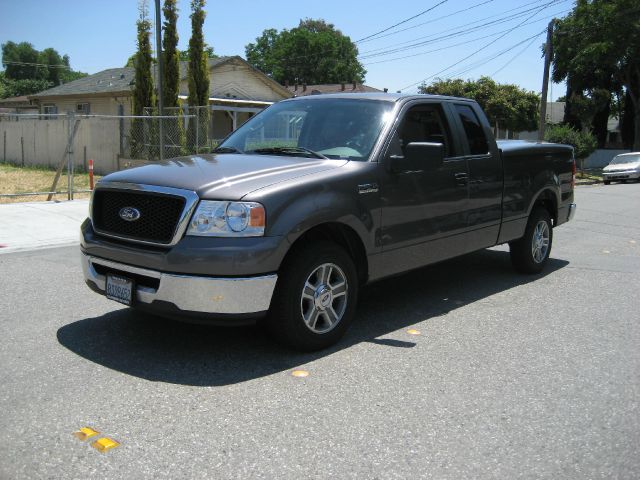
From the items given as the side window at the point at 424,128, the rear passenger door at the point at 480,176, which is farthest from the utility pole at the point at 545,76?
the side window at the point at 424,128

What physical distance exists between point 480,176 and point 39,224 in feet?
25.0

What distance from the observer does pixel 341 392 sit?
3.99 metres

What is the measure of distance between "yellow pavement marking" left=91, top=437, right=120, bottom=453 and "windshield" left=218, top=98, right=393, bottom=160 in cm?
270

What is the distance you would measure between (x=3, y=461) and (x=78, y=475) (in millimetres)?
416

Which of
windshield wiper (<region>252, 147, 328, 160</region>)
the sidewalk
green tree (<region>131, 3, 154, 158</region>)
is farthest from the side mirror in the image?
green tree (<region>131, 3, 154, 158</region>)

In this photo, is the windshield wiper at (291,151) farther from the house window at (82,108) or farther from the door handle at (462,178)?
the house window at (82,108)

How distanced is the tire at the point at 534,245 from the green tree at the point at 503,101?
4178 cm

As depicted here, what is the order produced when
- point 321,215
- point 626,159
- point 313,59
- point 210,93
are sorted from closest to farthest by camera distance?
point 321,215, point 626,159, point 210,93, point 313,59

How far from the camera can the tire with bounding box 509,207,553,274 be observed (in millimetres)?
7285

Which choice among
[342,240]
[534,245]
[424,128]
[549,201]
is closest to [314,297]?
[342,240]

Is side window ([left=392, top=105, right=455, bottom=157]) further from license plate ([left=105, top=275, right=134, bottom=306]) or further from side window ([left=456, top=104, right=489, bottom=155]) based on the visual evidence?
license plate ([left=105, top=275, right=134, bottom=306])

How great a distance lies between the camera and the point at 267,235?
419 centimetres

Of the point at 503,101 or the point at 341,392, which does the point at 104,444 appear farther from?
the point at 503,101

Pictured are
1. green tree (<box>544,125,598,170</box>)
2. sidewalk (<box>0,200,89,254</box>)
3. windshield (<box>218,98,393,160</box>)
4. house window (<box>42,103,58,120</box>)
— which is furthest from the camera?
house window (<box>42,103,58,120</box>)
